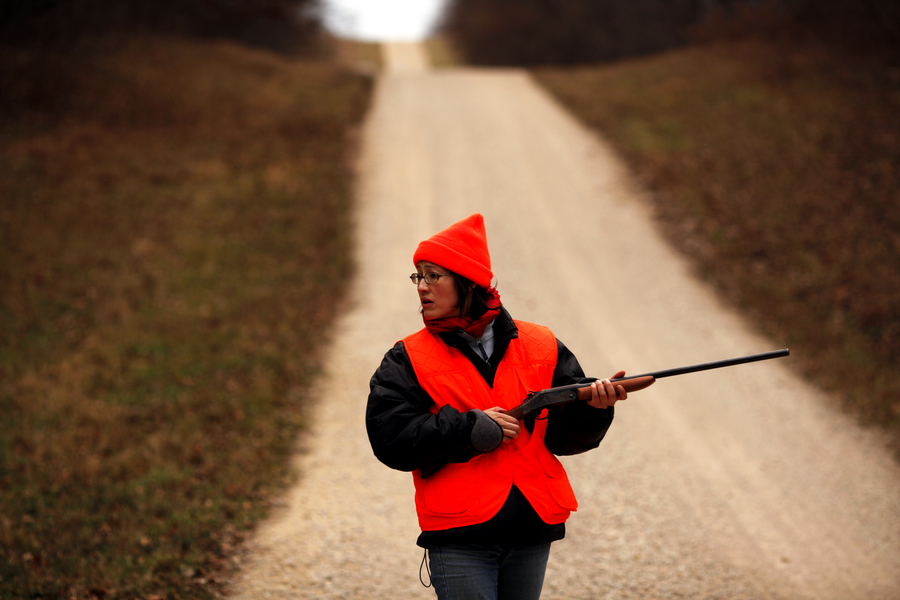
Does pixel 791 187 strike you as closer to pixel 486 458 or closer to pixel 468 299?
pixel 468 299

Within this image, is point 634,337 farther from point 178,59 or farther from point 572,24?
point 572,24

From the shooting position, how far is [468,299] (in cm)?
274

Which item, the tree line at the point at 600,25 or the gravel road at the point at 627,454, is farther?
the tree line at the point at 600,25

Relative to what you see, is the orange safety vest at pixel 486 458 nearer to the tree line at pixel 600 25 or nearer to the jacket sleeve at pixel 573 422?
the jacket sleeve at pixel 573 422

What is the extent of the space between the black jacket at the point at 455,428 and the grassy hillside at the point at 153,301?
2.78m

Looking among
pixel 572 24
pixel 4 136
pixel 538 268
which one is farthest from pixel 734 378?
pixel 572 24

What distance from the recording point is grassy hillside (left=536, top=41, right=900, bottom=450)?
9195mm

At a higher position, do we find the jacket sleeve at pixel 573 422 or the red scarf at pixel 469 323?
the red scarf at pixel 469 323

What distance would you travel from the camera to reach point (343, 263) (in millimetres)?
11461

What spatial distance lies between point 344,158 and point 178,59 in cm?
852

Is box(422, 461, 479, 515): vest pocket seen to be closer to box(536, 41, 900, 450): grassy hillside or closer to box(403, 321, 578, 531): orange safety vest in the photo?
box(403, 321, 578, 531): orange safety vest

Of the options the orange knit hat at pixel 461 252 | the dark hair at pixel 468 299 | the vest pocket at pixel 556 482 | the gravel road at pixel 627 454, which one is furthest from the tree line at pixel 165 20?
the vest pocket at pixel 556 482

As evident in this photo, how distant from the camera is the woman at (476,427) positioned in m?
2.53

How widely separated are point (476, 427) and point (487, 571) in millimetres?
593
